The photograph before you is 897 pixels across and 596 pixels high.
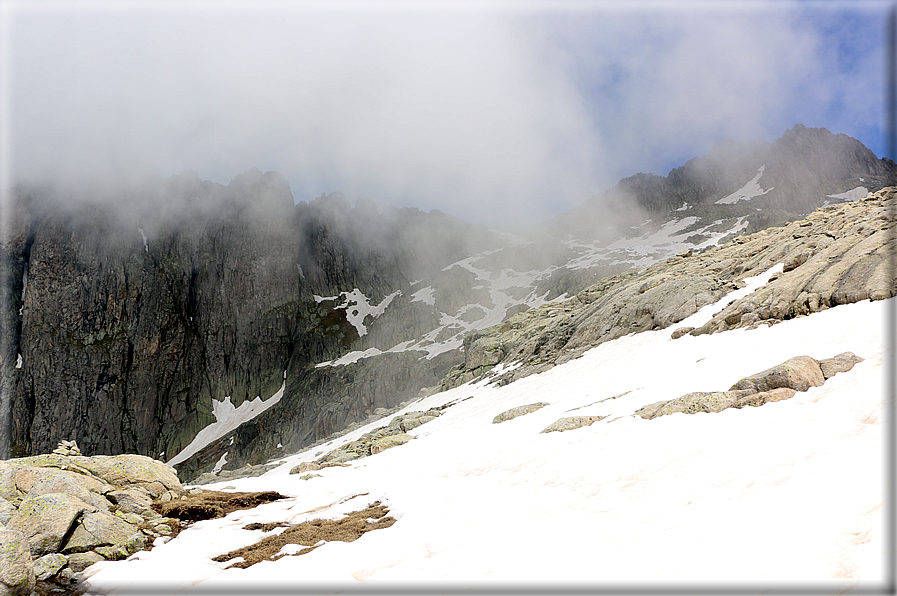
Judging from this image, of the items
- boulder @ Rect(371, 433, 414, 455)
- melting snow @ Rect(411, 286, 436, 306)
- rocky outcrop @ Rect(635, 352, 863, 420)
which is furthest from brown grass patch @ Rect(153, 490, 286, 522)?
melting snow @ Rect(411, 286, 436, 306)

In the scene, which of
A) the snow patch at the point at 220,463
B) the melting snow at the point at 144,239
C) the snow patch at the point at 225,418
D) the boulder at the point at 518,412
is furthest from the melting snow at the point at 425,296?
the boulder at the point at 518,412

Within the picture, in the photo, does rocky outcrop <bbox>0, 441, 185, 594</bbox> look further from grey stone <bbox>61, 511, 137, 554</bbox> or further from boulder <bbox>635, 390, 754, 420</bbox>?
boulder <bbox>635, 390, 754, 420</bbox>

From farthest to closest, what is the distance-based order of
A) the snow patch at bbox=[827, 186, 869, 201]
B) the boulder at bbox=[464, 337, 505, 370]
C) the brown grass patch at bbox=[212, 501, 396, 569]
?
the snow patch at bbox=[827, 186, 869, 201] → the boulder at bbox=[464, 337, 505, 370] → the brown grass patch at bbox=[212, 501, 396, 569]

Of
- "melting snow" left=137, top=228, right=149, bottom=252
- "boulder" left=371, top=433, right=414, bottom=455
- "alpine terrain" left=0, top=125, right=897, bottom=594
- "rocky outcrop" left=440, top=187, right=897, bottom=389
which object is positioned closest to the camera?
"alpine terrain" left=0, top=125, right=897, bottom=594

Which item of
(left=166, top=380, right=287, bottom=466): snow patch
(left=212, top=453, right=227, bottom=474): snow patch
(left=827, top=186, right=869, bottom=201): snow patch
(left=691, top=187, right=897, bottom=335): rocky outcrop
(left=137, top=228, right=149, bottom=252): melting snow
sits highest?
(left=137, top=228, right=149, bottom=252): melting snow

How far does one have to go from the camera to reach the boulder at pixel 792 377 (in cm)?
1028

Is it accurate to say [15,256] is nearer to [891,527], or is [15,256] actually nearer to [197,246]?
[197,246]

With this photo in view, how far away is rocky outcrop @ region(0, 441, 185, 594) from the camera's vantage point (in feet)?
22.5

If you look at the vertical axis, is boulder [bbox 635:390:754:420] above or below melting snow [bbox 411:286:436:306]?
below

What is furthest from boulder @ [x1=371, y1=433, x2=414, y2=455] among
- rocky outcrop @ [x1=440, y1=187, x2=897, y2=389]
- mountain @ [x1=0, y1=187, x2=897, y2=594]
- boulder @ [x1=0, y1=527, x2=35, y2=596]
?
boulder @ [x1=0, y1=527, x2=35, y2=596]

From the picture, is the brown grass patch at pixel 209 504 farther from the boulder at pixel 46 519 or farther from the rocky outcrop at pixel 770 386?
the rocky outcrop at pixel 770 386

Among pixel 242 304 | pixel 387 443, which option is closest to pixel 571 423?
pixel 387 443

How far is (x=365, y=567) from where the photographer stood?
6285mm

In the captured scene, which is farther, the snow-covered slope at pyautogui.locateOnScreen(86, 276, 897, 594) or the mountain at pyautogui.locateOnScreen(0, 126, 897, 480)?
the mountain at pyautogui.locateOnScreen(0, 126, 897, 480)
